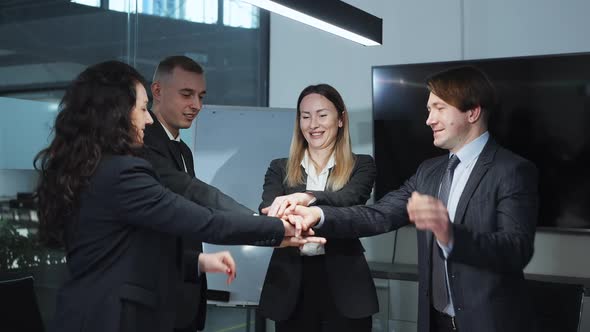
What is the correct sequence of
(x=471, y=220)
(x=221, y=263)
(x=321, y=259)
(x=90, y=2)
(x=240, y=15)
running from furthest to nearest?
(x=240, y=15)
(x=90, y=2)
(x=321, y=259)
(x=221, y=263)
(x=471, y=220)

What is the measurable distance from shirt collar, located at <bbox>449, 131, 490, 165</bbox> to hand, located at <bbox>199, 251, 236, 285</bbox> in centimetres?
94

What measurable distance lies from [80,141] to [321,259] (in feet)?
4.26

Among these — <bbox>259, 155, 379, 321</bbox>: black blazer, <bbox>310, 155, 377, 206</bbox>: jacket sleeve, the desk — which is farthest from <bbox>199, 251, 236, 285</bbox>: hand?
the desk

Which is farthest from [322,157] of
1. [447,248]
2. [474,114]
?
[447,248]

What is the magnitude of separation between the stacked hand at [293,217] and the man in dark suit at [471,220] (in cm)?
3

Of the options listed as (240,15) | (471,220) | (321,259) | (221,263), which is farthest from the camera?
(240,15)

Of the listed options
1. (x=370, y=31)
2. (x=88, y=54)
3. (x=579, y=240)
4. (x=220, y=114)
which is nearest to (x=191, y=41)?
(x=220, y=114)

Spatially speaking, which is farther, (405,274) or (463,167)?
(405,274)

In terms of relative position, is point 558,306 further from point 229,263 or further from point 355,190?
point 229,263

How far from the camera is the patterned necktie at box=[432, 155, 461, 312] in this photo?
2451 millimetres

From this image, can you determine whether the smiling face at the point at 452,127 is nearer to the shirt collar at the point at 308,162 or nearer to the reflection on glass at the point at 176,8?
the shirt collar at the point at 308,162

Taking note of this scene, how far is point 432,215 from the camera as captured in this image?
2119 mm

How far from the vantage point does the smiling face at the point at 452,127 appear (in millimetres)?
2578

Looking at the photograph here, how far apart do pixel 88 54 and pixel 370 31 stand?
169 centimetres
